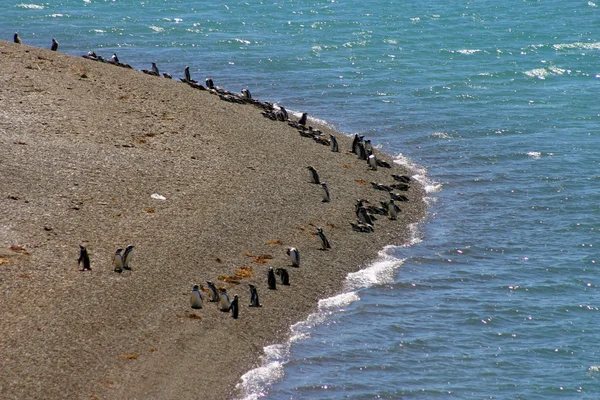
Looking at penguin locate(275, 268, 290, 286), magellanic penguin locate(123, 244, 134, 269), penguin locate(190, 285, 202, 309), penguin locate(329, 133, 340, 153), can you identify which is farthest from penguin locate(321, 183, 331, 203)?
penguin locate(190, 285, 202, 309)

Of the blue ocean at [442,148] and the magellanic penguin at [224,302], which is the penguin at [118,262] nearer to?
the magellanic penguin at [224,302]

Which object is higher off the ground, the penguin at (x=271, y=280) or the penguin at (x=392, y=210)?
the penguin at (x=392, y=210)

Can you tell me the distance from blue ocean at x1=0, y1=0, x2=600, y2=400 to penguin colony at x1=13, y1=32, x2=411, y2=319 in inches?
46.8

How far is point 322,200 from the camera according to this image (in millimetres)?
27938

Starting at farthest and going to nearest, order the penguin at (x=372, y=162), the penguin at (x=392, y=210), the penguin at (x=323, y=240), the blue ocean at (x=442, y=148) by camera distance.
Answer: the penguin at (x=372, y=162) < the penguin at (x=392, y=210) < the penguin at (x=323, y=240) < the blue ocean at (x=442, y=148)

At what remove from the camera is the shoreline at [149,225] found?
60.7ft

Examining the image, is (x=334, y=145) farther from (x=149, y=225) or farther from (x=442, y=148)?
(x=149, y=225)

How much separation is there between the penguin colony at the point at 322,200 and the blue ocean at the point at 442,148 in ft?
3.90

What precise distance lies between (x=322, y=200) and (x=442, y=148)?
902 centimetres

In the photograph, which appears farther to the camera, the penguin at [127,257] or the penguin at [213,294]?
the penguin at [127,257]

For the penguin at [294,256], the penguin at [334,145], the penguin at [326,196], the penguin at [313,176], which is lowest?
the penguin at [294,256]

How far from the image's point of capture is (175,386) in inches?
708

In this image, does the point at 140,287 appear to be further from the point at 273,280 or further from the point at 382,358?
the point at 382,358

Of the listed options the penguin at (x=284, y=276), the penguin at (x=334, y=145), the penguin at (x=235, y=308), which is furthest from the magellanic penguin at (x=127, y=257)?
the penguin at (x=334, y=145)
